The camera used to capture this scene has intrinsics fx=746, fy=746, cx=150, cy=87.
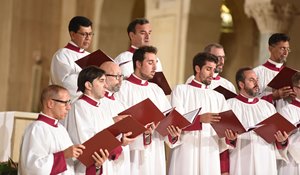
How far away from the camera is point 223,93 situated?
8.79m

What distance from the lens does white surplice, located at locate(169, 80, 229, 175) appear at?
27.3ft

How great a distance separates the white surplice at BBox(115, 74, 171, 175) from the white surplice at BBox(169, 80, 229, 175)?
0.21 m

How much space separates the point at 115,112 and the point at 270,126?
5.90 ft

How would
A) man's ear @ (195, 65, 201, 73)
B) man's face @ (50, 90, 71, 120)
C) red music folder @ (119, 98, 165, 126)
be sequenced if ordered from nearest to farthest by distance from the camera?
man's face @ (50, 90, 71, 120) < red music folder @ (119, 98, 165, 126) < man's ear @ (195, 65, 201, 73)

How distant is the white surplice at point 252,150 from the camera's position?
8.60m

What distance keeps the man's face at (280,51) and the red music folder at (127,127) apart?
9.88 ft

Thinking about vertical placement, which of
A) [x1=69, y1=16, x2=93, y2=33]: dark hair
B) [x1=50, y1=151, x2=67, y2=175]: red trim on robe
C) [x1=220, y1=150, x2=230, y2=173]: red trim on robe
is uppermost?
[x1=69, y1=16, x2=93, y2=33]: dark hair

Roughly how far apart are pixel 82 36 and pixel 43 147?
219 centimetres

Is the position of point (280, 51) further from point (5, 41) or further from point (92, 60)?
point (5, 41)

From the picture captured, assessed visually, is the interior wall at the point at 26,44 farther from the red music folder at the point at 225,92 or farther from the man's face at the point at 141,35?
the red music folder at the point at 225,92

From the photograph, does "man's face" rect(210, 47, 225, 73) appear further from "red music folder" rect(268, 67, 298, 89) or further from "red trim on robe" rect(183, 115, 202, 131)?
"red trim on robe" rect(183, 115, 202, 131)

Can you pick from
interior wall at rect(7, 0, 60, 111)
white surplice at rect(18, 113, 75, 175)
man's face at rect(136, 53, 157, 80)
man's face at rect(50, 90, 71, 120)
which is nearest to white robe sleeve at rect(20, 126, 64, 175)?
white surplice at rect(18, 113, 75, 175)

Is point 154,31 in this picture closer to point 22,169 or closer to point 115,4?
point 115,4

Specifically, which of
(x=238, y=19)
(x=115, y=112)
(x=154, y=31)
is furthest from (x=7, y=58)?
(x=115, y=112)
